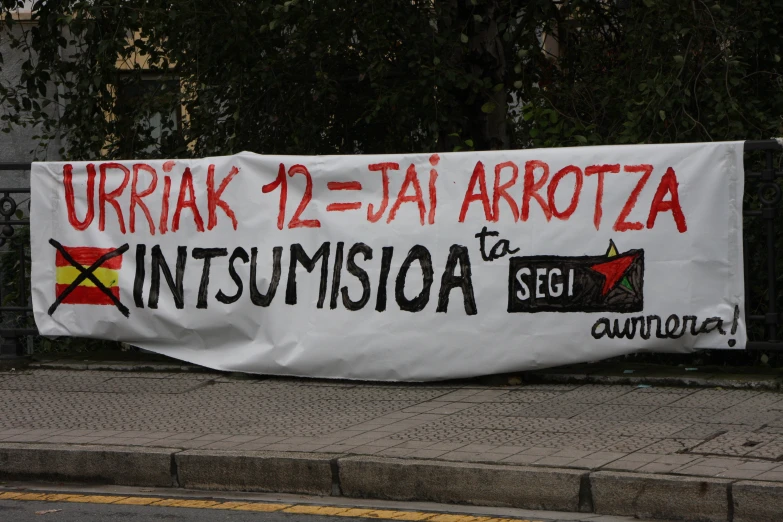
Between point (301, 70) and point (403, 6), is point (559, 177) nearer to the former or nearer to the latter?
point (403, 6)

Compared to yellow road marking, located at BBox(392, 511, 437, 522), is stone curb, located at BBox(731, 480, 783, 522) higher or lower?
higher

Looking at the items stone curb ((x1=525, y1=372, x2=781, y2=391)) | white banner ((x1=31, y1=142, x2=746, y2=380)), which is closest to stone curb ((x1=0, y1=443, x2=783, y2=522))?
white banner ((x1=31, y1=142, x2=746, y2=380))

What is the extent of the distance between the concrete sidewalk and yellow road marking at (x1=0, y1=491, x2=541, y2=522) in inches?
8.0

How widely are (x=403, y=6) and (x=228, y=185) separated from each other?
2241mm

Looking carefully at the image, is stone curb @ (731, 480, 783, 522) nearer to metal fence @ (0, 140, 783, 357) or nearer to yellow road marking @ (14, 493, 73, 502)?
metal fence @ (0, 140, 783, 357)

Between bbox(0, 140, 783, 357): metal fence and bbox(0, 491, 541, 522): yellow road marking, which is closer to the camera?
bbox(0, 491, 541, 522): yellow road marking

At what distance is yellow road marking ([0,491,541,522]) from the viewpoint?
567cm

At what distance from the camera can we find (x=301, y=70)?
10680 mm

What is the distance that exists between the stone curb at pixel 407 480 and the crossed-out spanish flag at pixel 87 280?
226 centimetres

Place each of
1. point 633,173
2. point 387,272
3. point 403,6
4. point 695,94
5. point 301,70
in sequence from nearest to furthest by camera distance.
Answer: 1. point 633,173
2. point 387,272
3. point 695,94
4. point 403,6
5. point 301,70

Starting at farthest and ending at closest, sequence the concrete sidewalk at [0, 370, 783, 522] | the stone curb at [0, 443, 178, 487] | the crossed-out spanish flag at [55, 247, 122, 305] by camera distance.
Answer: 1. the crossed-out spanish flag at [55, 247, 122, 305]
2. the stone curb at [0, 443, 178, 487]
3. the concrete sidewalk at [0, 370, 783, 522]

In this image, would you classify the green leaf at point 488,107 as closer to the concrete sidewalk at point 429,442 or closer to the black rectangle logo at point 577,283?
the black rectangle logo at point 577,283

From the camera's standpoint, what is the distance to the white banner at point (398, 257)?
7.58 meters

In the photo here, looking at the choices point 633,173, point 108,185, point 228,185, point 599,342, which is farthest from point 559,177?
point 108,185
